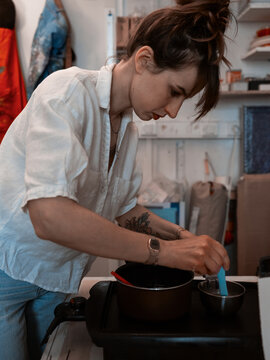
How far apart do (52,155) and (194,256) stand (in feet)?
1.17

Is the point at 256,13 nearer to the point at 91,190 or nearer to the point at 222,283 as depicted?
the point at 91,190

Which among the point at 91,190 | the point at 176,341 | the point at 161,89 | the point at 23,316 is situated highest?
the point at 161,89

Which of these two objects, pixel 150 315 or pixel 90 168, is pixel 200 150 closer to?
pixel 90 168

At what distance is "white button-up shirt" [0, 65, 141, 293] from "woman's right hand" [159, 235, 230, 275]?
0.23 m

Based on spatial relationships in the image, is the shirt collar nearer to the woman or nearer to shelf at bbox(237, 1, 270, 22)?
the woman

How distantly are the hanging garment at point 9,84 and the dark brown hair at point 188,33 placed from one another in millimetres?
1732

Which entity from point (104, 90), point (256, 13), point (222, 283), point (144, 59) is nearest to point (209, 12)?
point (144, 59)

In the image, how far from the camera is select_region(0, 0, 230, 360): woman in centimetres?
69

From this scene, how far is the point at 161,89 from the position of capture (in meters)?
0.86

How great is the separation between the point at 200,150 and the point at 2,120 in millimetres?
1400

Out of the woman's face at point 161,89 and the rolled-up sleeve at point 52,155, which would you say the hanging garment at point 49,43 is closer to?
the woman's face at point 161,89

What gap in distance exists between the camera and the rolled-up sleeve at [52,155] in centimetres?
68

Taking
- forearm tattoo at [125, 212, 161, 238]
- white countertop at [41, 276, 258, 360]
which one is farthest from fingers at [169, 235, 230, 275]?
forearm tattoo at [125, 212, 161, 238]

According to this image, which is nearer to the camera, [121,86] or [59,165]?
[59,165]
